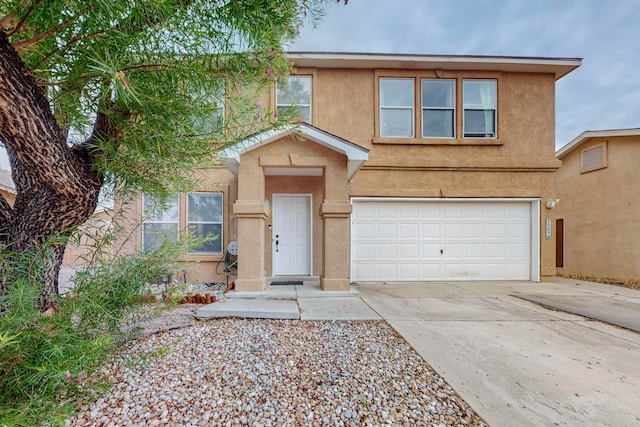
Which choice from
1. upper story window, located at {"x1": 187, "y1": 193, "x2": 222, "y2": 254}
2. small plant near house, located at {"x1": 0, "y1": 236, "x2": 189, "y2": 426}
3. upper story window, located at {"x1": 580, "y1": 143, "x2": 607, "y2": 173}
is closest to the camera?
small plant near house, located at {"x1": 0, "y1": 236, "x2": 189, "y2": 426}

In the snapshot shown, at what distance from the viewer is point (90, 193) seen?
2.01m

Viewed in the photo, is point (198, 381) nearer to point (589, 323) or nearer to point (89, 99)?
point (89, 99)

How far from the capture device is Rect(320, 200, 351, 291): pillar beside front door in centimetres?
569

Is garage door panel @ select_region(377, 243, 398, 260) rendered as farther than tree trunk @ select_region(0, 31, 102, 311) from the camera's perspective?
Yes

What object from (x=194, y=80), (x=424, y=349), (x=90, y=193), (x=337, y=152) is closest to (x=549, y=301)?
(x=424, y=349)

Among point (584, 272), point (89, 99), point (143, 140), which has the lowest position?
point (584, 272)

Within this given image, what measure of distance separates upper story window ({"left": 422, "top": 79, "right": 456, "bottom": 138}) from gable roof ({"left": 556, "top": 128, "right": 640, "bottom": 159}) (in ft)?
17.0

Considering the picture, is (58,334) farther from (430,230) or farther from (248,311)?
(430,230)

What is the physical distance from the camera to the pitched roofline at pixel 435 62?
745 centimetres

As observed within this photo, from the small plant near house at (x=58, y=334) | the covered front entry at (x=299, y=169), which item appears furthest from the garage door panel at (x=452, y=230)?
the small plant near house at (x=58, y=334)

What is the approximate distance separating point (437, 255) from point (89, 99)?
7.82 meters

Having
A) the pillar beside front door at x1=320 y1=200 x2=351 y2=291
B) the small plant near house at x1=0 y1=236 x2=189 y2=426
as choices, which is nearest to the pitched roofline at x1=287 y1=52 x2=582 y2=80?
the pillar beside front door at x1=320 y1=200 x2=351 y2=291

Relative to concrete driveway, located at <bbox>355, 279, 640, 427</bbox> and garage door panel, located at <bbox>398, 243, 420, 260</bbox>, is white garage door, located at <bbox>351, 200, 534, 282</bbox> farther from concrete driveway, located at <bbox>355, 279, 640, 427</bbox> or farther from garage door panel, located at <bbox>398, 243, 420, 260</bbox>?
concrete driveway, located at <bbox>355, 279, 640, 427</bbox>

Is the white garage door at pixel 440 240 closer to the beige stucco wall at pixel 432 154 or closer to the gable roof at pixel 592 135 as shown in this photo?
the beige stucco wall at pixel 432 154
